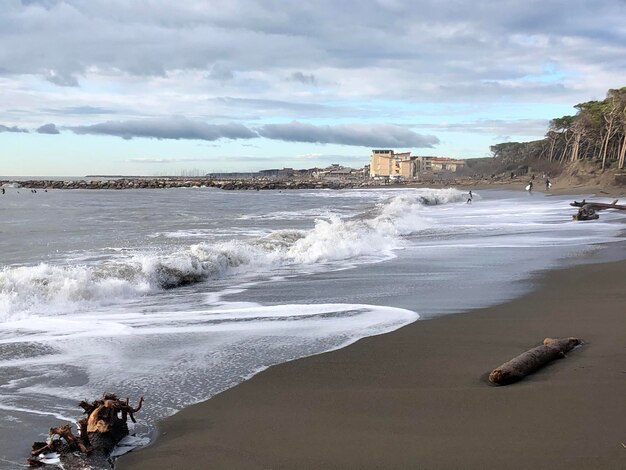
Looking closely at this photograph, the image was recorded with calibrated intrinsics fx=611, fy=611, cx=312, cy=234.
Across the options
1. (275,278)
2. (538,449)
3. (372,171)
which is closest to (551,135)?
(372,171)

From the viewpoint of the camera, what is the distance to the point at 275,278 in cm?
1177

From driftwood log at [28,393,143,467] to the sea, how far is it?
167 mm

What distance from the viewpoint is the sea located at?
5.24 m

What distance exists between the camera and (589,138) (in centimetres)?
7875

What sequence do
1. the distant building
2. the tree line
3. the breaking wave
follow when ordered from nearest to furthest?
the breaking wave → the tree line → the distant building

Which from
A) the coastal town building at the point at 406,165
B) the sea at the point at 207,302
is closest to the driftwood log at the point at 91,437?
the sea at the point at 207,302

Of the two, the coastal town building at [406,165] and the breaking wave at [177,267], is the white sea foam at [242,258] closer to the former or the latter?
the breaking wave at [177,267]

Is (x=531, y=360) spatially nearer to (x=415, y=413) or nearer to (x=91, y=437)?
(x=415, y=413)

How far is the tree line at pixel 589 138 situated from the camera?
64188mm

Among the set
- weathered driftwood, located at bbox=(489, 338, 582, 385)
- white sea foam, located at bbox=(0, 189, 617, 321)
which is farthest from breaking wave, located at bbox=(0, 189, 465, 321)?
weathered driftwood, located at bbox=(489, 338, 582, 385)

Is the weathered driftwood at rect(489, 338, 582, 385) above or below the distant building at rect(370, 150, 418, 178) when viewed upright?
below

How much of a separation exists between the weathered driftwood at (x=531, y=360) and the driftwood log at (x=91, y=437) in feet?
9.47

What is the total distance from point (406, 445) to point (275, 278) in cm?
804

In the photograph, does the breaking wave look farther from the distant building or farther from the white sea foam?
the distant building
